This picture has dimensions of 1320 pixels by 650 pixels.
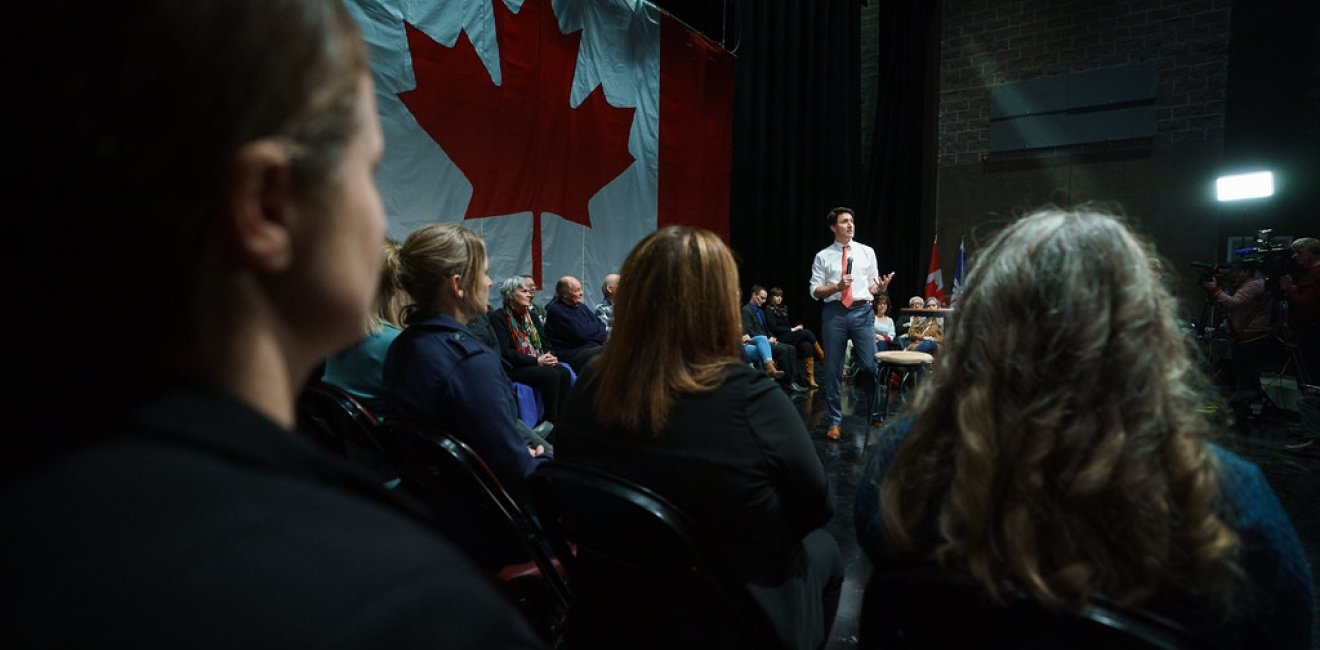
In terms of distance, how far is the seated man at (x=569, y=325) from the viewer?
475 cm

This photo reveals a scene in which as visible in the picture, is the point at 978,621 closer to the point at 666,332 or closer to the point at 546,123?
the point at 666,332

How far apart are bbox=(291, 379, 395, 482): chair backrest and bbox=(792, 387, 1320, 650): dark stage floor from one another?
4.02 feet

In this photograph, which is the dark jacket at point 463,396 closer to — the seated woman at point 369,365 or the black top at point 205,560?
the seated woman at point 369,365

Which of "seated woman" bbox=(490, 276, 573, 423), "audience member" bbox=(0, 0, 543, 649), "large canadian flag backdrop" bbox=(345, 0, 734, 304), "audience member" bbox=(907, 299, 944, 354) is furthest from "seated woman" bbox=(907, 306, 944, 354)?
"audience member" bbox=(0, 0, 543, 649)

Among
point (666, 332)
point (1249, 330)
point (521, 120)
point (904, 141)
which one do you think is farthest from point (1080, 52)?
point (666, 332)

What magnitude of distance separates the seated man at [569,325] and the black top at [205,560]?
4441 millimetres

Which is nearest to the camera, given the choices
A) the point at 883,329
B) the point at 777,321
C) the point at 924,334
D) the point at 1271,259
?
the point at 1271,259

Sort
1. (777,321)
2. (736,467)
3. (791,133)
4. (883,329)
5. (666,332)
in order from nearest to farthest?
(736,467)
(666,332)
(883,329)
(777,321)
(791,133)

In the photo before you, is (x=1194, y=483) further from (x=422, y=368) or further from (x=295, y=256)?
(x=422, y=368)

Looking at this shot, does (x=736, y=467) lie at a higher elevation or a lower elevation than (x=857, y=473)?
higher

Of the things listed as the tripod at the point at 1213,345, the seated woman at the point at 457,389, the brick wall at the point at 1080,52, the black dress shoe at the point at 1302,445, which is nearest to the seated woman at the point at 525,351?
the seated woman at the point at 457,389

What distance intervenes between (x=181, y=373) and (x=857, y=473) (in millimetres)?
3413

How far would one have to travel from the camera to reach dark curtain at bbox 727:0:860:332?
295 inches

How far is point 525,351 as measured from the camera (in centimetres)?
440
